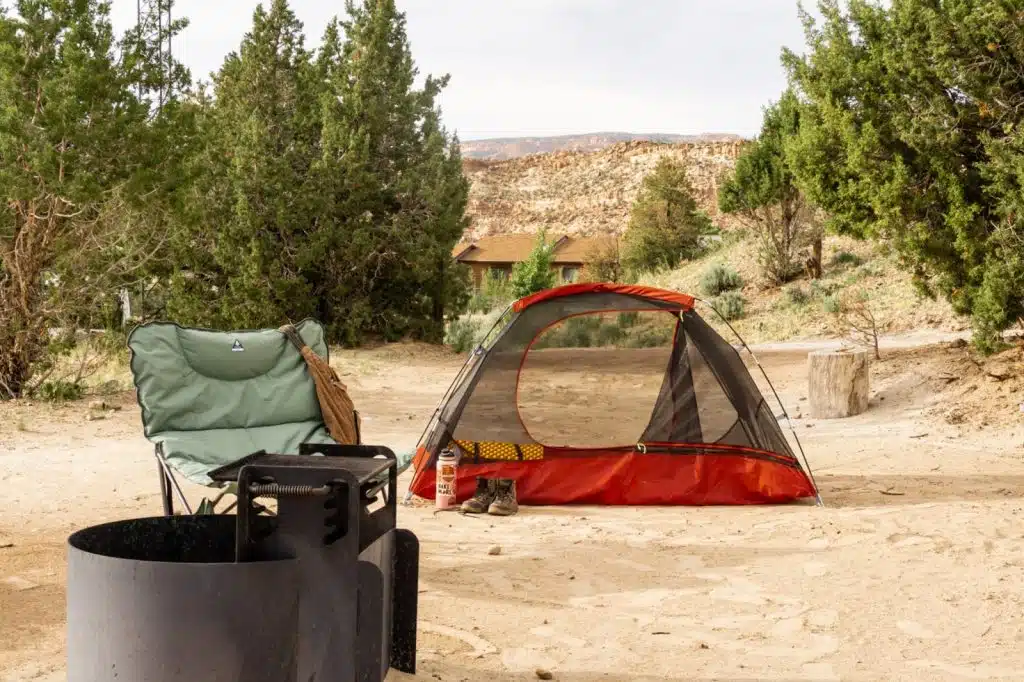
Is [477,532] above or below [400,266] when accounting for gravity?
below

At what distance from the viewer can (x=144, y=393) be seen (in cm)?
507

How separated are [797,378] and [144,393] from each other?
791 centimetres

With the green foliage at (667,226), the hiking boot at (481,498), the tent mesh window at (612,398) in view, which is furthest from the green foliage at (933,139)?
the green foliage at (667,226)

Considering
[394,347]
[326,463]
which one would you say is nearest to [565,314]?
[326,463]

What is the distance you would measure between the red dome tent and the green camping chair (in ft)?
3.72

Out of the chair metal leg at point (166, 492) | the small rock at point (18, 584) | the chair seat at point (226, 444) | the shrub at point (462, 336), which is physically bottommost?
the small rock at point (18, 584)

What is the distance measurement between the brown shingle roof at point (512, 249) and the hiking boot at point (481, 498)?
29817mm

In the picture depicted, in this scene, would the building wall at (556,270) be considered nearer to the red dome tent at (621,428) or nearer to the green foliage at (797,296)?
the green foliage at (797,296)

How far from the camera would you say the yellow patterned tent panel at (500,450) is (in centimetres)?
645

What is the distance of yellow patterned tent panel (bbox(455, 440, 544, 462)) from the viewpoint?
6.45 m

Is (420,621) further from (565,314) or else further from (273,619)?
(565,314)

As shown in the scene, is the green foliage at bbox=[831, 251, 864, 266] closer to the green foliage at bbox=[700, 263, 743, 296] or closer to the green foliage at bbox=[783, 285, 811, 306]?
the green foliage at bbox=[783, 285, 811, 306]

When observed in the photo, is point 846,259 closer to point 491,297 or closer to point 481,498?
point 491,297

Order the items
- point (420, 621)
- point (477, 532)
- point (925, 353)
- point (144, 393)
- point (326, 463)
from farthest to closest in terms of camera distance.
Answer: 1. point (925, 353)
2. point (477, 532)
3. point (144, 393)
4. point (420, 621)
5. point (326, 463)
